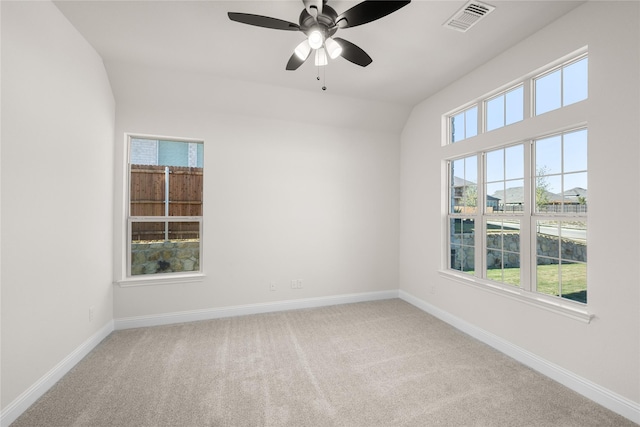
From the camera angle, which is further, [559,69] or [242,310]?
[242,310]

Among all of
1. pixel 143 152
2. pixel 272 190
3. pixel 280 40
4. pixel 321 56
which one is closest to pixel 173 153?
pixel 143 152

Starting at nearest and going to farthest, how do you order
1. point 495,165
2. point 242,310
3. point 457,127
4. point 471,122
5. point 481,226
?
point 495,165 < point 481,226 < point 471,122 < point 457,127 < point 242,310

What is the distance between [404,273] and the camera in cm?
431

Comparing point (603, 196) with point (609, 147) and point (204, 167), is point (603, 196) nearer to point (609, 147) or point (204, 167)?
point (609, 147)

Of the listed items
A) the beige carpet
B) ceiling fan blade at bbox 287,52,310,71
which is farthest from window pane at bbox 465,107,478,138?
the beige carpet

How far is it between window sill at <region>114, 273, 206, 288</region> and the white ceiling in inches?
96.6

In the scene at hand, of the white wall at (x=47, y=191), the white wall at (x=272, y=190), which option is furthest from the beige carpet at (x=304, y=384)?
the white wall at (x=272, y=190)

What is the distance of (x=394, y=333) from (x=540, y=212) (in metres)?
1.94

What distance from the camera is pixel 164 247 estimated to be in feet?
11.4

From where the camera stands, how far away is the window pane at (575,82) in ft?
7.09

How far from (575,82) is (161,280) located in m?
4.67

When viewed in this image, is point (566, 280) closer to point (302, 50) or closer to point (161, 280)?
point (302, 50)

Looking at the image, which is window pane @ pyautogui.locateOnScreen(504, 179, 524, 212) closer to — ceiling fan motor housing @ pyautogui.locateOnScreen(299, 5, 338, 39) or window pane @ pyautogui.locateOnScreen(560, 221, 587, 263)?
window pane @ pyautogui.locateOnScreen(560, 221, 587, 263)

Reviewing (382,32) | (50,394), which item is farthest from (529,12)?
(50,394)
